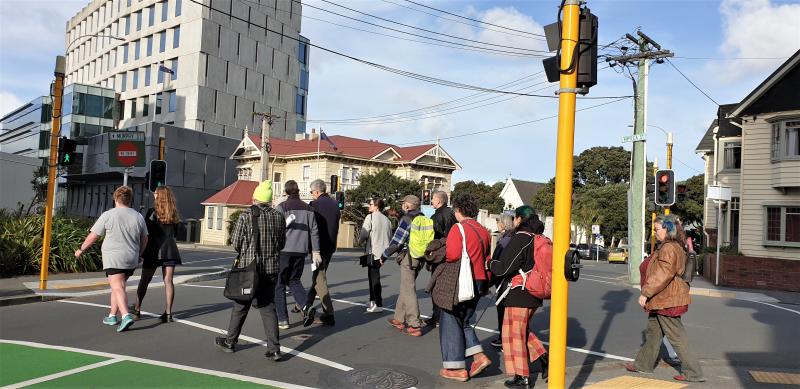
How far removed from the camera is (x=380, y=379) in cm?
611

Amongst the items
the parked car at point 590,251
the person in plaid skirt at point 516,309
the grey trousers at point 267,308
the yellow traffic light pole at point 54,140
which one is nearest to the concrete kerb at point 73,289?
the yellow traffic light pole at point 54,140

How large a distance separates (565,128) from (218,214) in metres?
46.2

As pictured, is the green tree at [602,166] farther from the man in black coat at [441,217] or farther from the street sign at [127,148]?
the man in black coat at [441,217]

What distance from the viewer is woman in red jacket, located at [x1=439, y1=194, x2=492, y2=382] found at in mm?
6129

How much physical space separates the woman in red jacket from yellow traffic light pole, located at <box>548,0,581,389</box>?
1.41m

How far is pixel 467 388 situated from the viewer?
5.96m

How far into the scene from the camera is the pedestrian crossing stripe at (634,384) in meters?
Result: 6.12

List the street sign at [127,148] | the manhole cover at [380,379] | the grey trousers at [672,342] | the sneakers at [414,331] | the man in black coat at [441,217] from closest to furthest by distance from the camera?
1. the manhole cover at [380,379]
2. the grey trousers at [672,342]
3. the man in black coat at [441,217]
4. the sneakers at [414,331]
5. the street sign at [127,148]

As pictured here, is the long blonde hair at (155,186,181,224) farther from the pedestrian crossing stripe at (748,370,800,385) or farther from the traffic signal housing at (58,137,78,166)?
the pedestrian crossing stripe at (748,370,800,385)

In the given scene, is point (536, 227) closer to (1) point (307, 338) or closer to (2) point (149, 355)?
(1) point (307, 338)

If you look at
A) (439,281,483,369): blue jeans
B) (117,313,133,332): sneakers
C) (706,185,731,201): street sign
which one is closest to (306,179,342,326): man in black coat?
(117,313,133,332): sneakers

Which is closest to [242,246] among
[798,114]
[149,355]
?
[149,355]

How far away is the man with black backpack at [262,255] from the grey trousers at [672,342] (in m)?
3.98

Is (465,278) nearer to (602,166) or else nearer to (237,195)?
(237,195)
